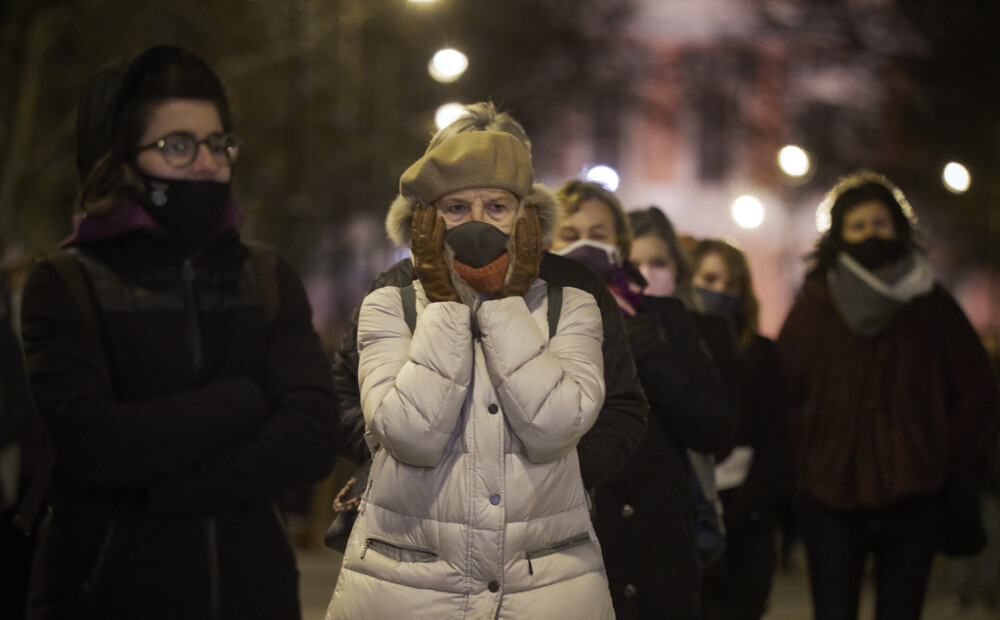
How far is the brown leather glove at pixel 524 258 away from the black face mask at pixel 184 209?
971mm

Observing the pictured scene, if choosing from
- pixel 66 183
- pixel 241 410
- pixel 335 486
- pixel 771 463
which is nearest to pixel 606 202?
pixel 771 463

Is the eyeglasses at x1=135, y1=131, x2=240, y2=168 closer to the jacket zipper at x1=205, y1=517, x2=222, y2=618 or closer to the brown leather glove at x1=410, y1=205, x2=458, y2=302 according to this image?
the brown leather glove at x1=410, y1=205, x2=458, y2=302

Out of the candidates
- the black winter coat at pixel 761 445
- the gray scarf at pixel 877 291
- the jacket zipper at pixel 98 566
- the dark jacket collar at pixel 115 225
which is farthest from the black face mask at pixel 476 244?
the gray scarf at pixel 877 291

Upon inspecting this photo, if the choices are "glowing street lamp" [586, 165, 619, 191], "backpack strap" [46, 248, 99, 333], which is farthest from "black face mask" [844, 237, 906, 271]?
"backpack strap" [46, 248, 99, 333]

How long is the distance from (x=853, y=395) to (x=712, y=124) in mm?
17003

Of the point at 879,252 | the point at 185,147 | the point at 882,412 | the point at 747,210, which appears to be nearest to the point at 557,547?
the point at 185,147

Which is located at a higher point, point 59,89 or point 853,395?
point 59,89

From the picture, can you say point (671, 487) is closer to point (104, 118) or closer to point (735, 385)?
point (735, 385)

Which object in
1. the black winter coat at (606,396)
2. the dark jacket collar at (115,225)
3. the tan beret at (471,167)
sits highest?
the tan beret at (471,167)

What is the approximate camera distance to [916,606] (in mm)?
6402

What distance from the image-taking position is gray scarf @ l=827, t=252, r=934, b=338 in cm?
675

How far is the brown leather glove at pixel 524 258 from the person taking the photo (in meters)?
3.68

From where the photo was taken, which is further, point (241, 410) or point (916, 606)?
point (916, 606)

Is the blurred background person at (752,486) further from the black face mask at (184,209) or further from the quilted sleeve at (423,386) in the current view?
the black face mask at (184,209)
